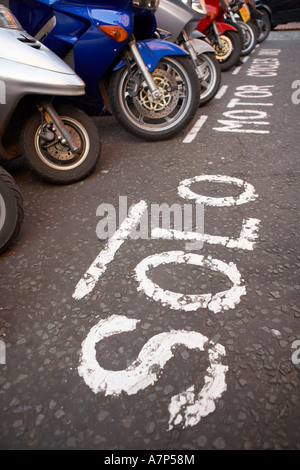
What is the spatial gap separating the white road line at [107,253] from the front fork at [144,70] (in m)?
1.35

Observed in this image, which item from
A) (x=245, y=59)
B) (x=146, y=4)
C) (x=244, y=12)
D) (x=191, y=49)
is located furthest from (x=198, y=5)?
(x=244, y=12)

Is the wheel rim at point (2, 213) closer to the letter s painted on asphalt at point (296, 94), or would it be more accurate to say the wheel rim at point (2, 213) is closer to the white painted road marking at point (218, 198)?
the white painted road marking at point (218, 198)

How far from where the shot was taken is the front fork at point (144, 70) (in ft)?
10.7

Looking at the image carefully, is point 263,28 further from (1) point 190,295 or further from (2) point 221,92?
(1) point 190,295

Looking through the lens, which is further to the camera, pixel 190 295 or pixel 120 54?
pixel 120 54

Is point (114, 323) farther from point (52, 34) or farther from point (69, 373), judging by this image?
point (52, 34)

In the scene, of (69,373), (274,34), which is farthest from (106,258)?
(274,34)

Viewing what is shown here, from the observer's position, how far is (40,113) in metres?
2.68

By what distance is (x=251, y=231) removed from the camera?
2316 millimetres

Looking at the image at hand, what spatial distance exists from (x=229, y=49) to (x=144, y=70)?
426cm

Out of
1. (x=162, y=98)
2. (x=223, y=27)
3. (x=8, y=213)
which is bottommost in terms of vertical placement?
(x=8, y=213)

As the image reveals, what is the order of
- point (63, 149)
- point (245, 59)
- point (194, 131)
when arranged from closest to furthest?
1. point (63, 149)
2. point (194, 131)
3. point (245, 59)

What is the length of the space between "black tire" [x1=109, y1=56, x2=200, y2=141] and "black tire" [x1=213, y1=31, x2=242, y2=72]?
3543mm

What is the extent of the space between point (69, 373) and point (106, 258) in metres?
0.81
